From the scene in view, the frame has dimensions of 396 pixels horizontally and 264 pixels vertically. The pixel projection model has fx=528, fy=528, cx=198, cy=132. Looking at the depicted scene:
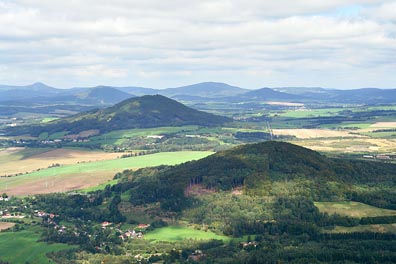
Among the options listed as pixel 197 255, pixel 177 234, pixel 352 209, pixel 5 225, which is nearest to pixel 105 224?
pixel 177 234

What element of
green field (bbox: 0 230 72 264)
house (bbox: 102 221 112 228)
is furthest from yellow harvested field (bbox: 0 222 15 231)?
house (bbox: 102 221 112 228)

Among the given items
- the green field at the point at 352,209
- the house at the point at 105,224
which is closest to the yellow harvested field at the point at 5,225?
the house at the point at 105,224

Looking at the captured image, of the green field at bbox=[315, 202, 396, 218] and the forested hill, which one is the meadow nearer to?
the forested hill

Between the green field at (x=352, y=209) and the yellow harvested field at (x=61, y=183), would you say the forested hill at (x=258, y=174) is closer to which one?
the green field at (x=352, y=209)

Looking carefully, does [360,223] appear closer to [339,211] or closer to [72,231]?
[339,211]

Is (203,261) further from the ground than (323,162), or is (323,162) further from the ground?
(323,162)

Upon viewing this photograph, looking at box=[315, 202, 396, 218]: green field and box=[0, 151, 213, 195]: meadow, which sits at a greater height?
box=[315, 202, 396, 218]: green field

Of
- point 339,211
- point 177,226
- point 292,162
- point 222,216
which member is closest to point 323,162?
point 292,162
